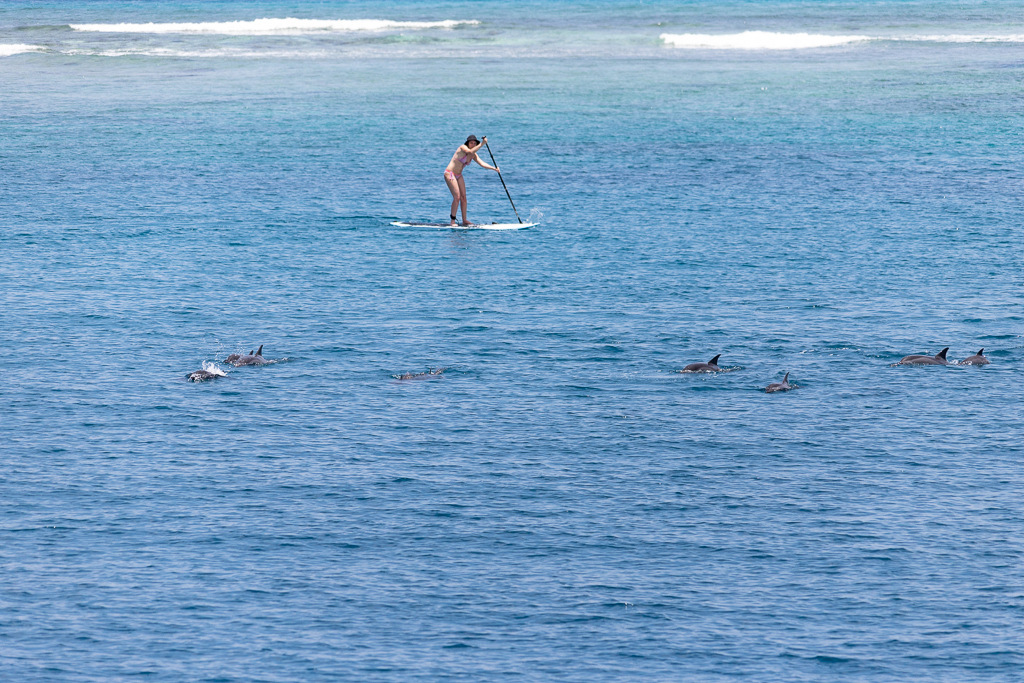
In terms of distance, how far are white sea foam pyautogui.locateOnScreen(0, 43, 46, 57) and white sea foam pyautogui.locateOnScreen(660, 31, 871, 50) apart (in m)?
51.7

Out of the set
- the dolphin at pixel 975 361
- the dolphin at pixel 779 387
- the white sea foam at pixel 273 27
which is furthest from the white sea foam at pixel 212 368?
the white sea foam at pixel 273 27

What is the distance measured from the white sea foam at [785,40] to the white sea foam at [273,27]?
2731 cm

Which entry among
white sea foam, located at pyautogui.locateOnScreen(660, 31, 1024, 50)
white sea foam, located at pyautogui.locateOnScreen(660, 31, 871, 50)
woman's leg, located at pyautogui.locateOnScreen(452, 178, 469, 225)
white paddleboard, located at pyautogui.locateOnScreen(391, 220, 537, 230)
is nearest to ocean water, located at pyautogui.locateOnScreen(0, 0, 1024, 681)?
white paddleboard, located at pyautogui.locateOnScreen(391, 220, 537, 230)

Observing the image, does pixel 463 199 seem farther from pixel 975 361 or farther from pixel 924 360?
pixel 975 361

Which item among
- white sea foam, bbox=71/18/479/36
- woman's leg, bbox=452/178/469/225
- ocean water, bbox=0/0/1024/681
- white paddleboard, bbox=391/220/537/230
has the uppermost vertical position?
white sea foam, bbox=71/18/479/36

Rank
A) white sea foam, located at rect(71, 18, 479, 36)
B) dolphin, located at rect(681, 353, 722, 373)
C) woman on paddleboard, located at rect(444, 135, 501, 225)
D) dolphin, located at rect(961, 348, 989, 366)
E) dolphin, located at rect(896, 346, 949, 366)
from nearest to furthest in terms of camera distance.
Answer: dolphin, located at rect(681, 353, 722, 373) → dolphin, located at rect(896, 346, 949, 366) → dolphin, located at rect(961, 348, 989, 366) → woman on paddleboard, located at rect(444, 135, 501, 225) → white sea foam, located at rect(71, 18, 479, 36)

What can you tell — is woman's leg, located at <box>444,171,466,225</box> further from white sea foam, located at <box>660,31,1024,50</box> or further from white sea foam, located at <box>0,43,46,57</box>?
white sea foam, located at <box>660,31,1024,50</box>

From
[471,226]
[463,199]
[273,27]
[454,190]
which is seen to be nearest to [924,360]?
[471,226]

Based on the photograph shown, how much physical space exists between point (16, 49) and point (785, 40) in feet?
207

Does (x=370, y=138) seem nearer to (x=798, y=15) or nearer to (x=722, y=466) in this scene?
(x=722, y=466)

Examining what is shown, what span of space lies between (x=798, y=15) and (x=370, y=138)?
9264 cm

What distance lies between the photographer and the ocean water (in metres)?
19.2

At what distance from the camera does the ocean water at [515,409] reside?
19203mm

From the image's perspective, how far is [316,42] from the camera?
4729 inches
